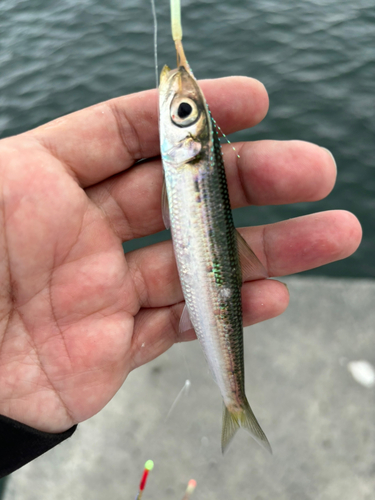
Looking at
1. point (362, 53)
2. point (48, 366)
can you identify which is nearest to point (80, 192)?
point (48, 366)

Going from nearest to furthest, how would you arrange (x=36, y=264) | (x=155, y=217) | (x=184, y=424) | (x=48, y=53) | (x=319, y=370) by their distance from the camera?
(x=36, y=264)
(x=155, y=217)
(x=184, y=424)
(x=319, y=370)
(x=48, y=53)

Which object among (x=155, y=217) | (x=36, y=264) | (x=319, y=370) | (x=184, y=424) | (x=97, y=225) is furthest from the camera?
(x=319, y=370)

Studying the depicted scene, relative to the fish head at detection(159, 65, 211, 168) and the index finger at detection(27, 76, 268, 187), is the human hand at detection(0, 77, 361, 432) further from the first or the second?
the fish head at detection(159, 65, 211, 168)

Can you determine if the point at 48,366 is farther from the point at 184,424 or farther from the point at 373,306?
the point at 373,306

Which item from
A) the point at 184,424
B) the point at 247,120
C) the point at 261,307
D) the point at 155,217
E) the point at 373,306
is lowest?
the point at 184,424

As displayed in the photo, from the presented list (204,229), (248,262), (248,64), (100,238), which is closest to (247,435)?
(248,262)

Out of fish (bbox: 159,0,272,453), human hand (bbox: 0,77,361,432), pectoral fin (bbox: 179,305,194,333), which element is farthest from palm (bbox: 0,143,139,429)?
fish (bbox: 159,0,272,453)
